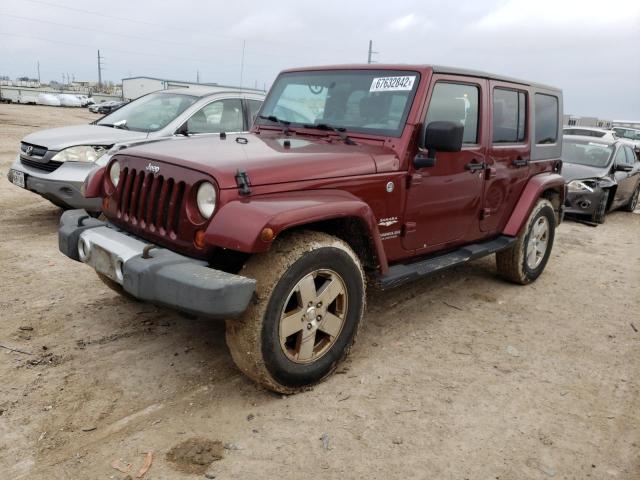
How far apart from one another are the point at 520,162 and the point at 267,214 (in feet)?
9.86

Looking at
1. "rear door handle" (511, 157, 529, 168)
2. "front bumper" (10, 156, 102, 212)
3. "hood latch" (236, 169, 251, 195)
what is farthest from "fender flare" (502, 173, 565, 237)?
"front bumper" (10, 156, 102, 212)

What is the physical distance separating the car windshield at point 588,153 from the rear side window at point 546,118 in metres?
5.07

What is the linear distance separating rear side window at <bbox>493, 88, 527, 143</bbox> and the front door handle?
0.31 m

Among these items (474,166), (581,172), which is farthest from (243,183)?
(581,172)

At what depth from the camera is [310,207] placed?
2682 mm

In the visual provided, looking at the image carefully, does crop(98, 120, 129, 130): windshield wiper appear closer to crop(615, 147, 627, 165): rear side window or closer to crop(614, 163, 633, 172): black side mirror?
crop(614, 163, 633, 172): black side mirror

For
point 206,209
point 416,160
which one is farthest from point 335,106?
point 206,209

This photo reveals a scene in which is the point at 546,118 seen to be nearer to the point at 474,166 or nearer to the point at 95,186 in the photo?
the point at 474,166

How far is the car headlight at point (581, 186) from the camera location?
899cm

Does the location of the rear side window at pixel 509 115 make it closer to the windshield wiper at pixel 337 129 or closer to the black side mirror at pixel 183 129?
the windshield wiper at pixel 337 129

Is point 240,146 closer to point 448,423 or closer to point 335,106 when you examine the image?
point 335,106

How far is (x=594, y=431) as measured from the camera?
2.80 meters

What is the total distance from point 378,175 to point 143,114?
4312mm

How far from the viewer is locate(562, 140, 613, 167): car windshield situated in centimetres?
970
